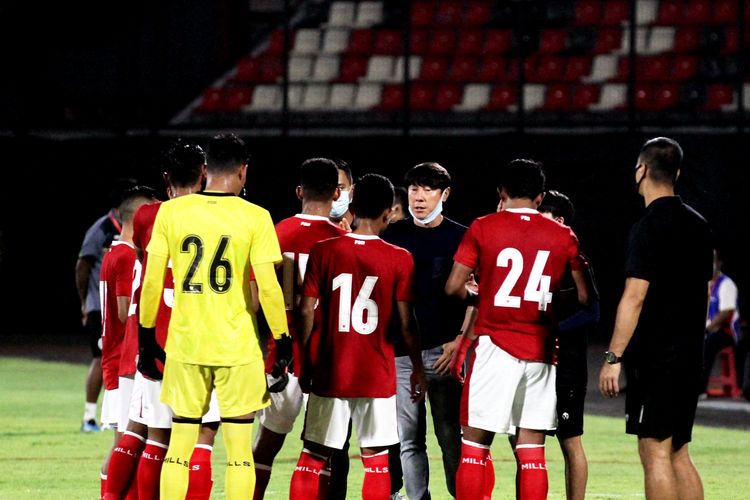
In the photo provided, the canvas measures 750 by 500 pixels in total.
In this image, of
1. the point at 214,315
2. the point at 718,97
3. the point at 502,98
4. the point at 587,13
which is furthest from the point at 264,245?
the point at 587,13

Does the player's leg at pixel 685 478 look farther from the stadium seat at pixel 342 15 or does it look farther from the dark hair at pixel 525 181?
the stadium seat at pixel 342 15

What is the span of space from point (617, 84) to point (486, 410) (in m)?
16.1

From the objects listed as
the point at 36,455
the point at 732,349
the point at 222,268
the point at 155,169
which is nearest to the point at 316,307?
the point at 222,268

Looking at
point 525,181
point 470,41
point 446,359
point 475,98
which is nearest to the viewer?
point 525,181

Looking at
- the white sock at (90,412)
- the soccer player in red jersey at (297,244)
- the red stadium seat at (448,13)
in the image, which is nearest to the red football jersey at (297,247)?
the soccer player in red jersey at (297,244)

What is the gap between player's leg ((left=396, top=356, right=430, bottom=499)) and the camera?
800 centimetres

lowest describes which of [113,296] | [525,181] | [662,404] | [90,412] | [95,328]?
[90,412]

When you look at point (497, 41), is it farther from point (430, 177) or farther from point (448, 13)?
point (430, 177)

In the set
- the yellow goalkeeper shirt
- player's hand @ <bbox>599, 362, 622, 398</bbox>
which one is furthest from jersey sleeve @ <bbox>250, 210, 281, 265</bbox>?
player's hand @ <bbox>599, 362, 622, 398</bbox>

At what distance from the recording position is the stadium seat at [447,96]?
23.1 meters

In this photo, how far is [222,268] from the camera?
698 cm

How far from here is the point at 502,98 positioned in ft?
74.9

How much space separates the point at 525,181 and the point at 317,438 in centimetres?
165

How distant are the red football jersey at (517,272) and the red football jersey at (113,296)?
205 centimetres
